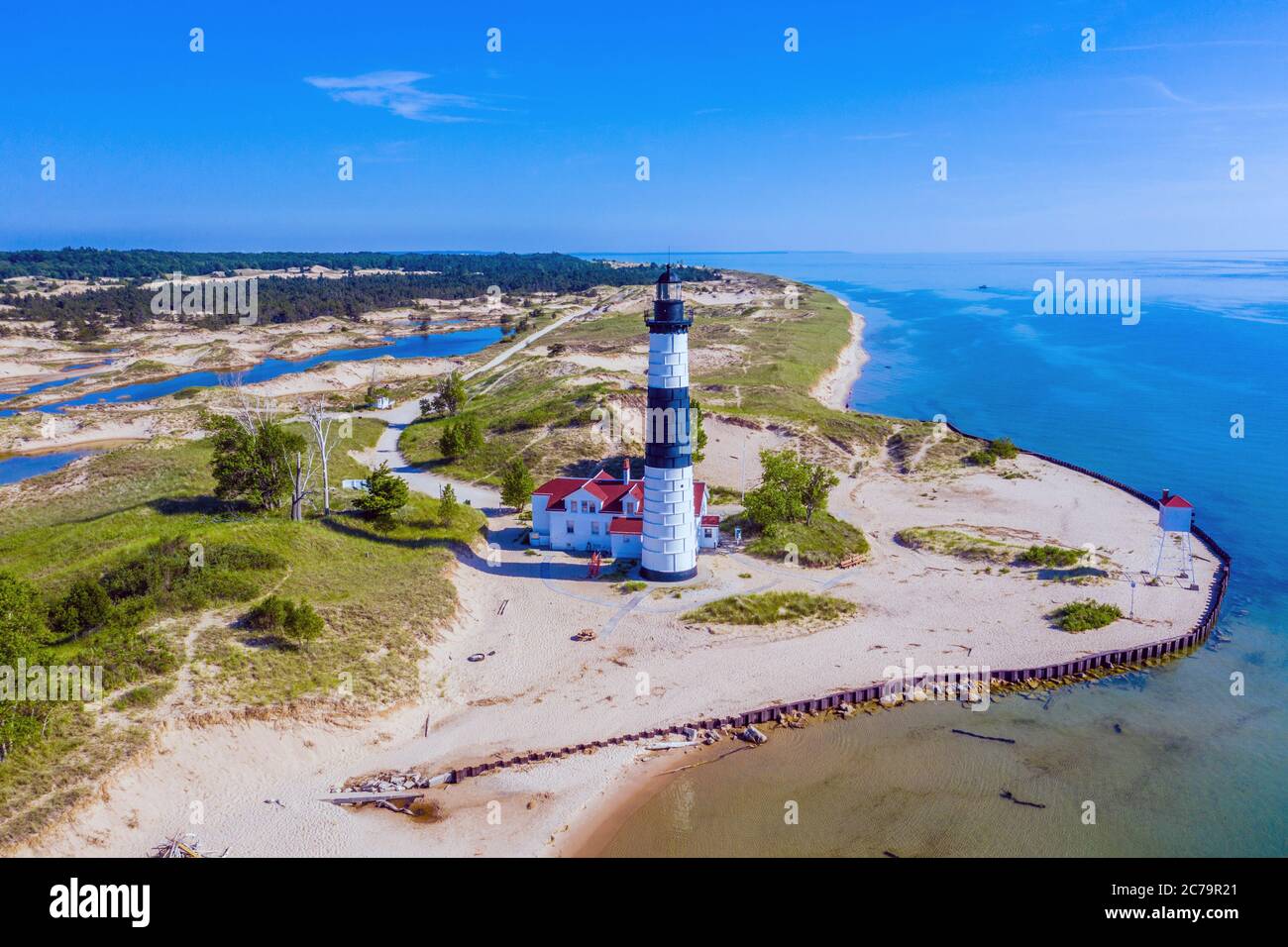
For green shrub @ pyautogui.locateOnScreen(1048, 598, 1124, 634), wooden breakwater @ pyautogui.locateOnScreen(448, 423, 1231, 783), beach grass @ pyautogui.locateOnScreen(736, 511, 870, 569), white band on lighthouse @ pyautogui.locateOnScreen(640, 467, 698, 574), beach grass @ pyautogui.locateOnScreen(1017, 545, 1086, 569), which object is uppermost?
white band on lighthouse @ pyautogui.locateOnScreen(640, 467, 698, 574)

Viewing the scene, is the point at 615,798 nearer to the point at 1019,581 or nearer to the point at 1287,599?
the point at 1019,581

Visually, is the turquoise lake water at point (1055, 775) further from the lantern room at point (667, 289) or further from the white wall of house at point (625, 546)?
the lantern room at point (667, 289)

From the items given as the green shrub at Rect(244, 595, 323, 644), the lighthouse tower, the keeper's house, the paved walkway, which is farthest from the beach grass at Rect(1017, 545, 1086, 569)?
the green shrub at Rect(244, 595, 323, 644)

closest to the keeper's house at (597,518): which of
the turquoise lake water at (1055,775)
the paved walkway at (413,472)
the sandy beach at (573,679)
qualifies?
the sandy beach at (573,679)

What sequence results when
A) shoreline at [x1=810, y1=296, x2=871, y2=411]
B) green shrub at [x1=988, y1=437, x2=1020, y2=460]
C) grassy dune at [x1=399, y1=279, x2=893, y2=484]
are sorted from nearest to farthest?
grassy dune at [x1=399, y1=279, x2=893, y2=484] < green shrub at [x1=988, y1=437, x2=1020, y2=460] < shoreline at [x1=810, y1=296, x2=871, y2=411]

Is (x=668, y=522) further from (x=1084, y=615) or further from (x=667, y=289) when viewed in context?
(x=1084, y=615)

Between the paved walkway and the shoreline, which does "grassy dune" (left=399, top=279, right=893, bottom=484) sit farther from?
the shoreline

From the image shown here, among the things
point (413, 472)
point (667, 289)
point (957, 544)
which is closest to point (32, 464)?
point (413, 472)
